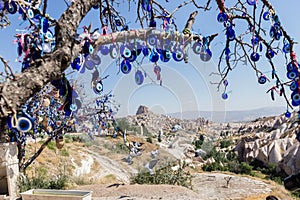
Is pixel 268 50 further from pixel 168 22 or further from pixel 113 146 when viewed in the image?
pixel 113 146

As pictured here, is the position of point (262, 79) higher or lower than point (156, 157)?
higher

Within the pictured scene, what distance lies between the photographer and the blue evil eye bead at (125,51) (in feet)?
4.87

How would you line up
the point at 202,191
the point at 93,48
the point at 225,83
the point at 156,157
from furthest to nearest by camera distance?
1. the point at 156,157
2. the point at 202,191
3. the point at 225,83
4. the point at 93,48

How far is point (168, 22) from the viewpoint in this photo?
77.0 inches

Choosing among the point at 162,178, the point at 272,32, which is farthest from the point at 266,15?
the point at 162,178

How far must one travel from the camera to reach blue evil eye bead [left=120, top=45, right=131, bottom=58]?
148 centimetres

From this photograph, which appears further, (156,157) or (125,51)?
(156,157)

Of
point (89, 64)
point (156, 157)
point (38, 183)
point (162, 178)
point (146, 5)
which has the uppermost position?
point (146, 5)

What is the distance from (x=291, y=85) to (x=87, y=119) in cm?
535

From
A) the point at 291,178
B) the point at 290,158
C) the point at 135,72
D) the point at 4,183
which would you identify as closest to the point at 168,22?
the point at 135,72

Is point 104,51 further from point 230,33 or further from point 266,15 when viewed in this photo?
point 266,15

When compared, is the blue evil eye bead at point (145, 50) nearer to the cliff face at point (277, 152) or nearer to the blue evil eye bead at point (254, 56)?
the blue evil eye bead at point (254, 56)

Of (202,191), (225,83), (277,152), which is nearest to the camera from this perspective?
(225,83)

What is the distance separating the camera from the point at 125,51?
1506 mm
